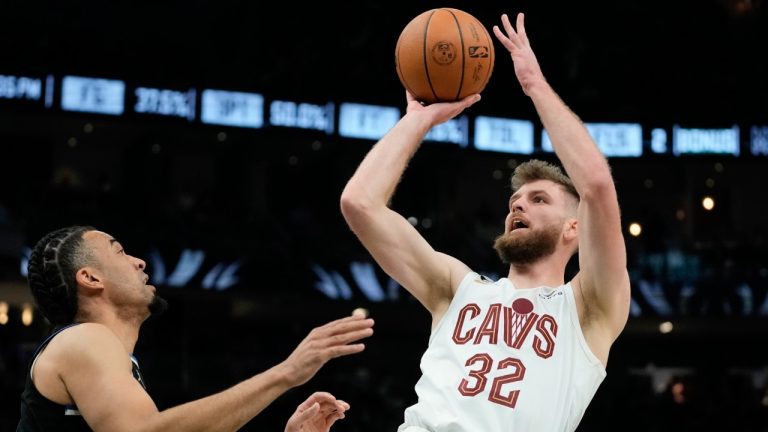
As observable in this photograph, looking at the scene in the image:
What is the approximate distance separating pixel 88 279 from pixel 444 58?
164 cm

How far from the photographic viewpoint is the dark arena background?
1712 centimetres

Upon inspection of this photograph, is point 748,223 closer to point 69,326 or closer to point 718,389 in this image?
point 718,389

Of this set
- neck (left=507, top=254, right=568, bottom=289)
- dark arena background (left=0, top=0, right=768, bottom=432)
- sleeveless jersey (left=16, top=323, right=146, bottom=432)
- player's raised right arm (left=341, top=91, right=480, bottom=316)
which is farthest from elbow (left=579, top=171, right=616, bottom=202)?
dark arena background (left=0, top=0, right=768, bottom=432)

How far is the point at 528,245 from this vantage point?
4.35 m

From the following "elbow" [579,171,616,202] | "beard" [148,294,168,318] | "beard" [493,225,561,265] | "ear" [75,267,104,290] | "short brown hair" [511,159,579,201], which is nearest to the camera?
"elbow" [579,171,616,202]

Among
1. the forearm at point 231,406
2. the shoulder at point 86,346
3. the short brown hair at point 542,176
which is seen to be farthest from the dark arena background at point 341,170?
the forearm at point 231,406

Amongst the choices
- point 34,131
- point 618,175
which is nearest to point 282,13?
point 34,131

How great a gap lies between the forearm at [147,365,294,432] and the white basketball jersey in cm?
58

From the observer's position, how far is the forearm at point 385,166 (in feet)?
13.6

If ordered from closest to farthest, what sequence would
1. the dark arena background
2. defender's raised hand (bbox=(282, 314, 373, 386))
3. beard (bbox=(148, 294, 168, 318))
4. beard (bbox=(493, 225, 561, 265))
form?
defender's raised hand (bbox=(282, 314, 373, 386)), beard (bbox=(148, 294, 168, 318)), beard (bbox=(493, 225, 561, 265)), the dark arena background

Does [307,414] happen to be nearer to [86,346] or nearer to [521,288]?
[86,346]

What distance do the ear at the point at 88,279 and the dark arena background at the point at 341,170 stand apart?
11015 mm

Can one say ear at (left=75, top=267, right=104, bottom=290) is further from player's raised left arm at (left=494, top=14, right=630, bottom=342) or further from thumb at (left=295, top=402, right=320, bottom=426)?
player's raised left arm at (left=494, top=14, right=630, bottom=342)

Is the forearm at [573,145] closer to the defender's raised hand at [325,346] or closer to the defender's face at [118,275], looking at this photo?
the defender's raised hand at [325,346]
